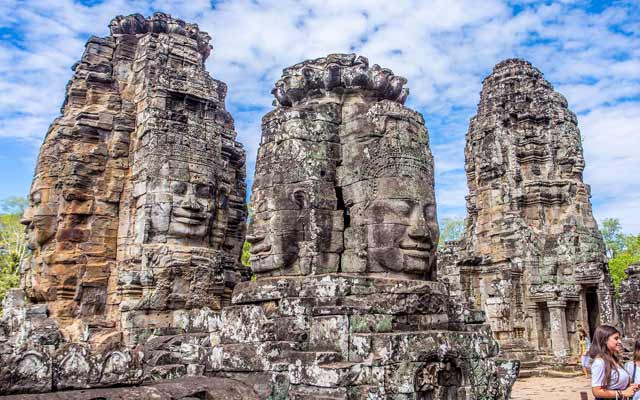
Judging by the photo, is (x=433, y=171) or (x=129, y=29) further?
(x=129, y=29)

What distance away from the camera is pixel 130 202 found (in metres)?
12.4

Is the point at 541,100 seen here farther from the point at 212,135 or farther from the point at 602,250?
the point at 212,135

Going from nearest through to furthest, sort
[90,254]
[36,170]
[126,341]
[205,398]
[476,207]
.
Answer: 1. [205,398]
2. [126,341]
3. [90,254]
4. [36,170]
5. [476,207]

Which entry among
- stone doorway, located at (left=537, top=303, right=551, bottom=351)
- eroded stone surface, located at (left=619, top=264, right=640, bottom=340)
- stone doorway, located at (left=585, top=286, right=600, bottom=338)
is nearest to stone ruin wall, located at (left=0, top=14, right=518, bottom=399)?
eroded stone surface, located at (left=619, top=264, right=640, bottom=340)

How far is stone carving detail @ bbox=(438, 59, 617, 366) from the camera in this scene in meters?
19.3

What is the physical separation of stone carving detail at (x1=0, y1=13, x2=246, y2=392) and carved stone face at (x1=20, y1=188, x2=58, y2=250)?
24 millimetres

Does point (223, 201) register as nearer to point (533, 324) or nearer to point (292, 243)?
point (292, 243)

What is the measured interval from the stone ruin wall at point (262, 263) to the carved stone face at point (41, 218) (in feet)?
0.11

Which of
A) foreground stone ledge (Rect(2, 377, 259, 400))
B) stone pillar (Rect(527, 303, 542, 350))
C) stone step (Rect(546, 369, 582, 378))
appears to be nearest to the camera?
foreground stone ledge (Rect(2, 377, 259, 400))

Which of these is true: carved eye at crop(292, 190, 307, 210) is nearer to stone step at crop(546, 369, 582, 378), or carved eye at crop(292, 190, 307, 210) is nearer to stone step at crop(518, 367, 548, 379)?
stone step at crop(518, 367, 548, 379)

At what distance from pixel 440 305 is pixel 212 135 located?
7.49 metres

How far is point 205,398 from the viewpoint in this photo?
551 centimetres

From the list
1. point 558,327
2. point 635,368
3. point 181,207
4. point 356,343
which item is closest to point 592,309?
point 558,327

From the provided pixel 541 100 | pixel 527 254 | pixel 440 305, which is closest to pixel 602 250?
pixel 527 254
